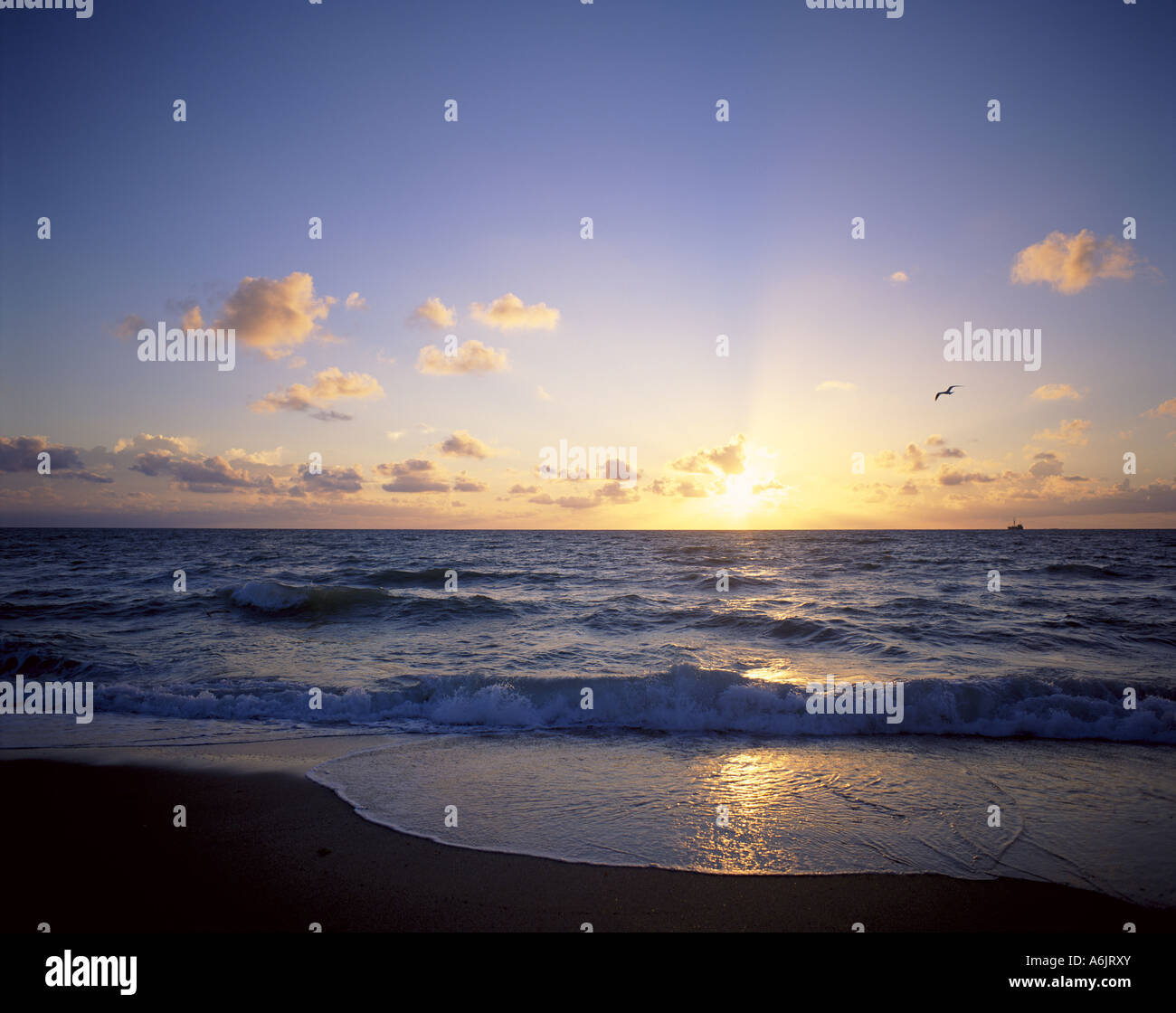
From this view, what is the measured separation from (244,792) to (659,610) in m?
15.0

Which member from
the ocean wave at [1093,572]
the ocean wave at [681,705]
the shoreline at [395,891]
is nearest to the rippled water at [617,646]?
the ocean wave at [681,705]

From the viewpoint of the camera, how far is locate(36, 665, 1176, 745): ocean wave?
9141 mm

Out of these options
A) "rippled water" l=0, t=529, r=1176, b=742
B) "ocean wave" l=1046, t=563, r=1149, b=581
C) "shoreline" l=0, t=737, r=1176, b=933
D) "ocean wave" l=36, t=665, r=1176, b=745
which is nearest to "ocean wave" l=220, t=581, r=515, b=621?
"rippled water" l=0, t=529, r=1176, b=742

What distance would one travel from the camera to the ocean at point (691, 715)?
5.65 meters

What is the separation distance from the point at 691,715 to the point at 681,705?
0.82 feet

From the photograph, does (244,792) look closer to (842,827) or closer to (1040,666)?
(842,827)

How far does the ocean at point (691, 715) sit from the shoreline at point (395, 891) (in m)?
0.27

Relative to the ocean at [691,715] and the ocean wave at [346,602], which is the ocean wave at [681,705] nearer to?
the ocean at [691,715]

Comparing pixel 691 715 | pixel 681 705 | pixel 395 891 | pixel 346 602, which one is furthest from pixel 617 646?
pixel 346 602

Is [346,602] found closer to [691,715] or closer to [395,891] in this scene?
[691,715]

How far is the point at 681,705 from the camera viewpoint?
9.93 meters

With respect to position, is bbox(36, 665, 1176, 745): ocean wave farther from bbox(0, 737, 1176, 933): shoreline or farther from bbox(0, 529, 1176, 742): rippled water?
bbox(0, 737, 1176, 933): shoreline
